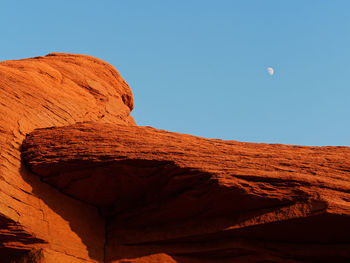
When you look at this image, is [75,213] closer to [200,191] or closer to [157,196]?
[157,196]

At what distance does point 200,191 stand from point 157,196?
1016 mm

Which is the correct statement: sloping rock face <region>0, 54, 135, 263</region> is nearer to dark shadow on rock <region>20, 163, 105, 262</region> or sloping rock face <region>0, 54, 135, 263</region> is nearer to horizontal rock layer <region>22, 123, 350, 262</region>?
dark shadow on rock <region>20, 163, 105, 262</region>

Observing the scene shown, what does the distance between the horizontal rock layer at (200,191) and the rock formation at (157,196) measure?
0.02 m

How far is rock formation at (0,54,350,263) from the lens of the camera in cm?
801

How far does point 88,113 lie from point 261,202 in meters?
5.03

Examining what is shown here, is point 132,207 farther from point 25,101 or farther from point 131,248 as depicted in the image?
point 25,101

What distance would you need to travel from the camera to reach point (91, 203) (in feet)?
30.7

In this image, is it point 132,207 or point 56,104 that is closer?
point 132,207

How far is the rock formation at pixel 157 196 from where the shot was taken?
26.3ft

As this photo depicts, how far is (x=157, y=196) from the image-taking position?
8.85 metres

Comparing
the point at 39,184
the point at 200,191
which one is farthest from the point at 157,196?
the point at 39,184

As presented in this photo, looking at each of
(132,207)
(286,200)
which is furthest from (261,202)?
(132,207)

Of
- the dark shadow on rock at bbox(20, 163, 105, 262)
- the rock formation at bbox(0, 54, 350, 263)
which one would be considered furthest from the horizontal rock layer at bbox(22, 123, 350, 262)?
the dark shadow on rock at bbox(20, 163, 105, 262)

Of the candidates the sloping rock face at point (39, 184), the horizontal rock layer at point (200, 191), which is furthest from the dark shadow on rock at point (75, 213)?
the horizontal rock layer at point (200, 191)
